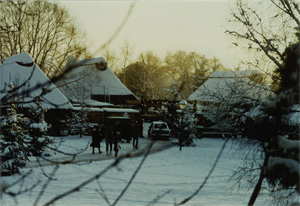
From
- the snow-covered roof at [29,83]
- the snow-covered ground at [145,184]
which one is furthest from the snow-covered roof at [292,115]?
the snow-covered ground at [145,184]

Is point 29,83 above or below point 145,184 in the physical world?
above

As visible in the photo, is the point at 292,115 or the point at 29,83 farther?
the point at 292,115

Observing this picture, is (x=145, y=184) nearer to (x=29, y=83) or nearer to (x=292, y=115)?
(x=292, y=115)

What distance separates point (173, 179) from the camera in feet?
42.1

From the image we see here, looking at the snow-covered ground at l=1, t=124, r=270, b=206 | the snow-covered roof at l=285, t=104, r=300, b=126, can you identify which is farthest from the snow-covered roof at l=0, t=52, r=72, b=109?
the snow-covered roof at l=285, t=104, r=300, b=126

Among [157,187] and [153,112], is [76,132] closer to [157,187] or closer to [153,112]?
[153,112]

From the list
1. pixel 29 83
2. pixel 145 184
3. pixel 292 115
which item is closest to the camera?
pixel 29 83

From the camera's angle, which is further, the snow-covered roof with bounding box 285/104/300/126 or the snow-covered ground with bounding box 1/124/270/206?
the snow-covered ground with bounding box 1/124/270/206

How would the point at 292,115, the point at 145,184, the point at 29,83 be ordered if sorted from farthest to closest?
1. the point at 145,184
2. the point at 292,115
3. the point at 29,83

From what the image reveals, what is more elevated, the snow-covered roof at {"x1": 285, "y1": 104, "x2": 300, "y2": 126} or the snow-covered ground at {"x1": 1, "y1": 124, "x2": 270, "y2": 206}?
the snow-covered roof at {"x1": 285, "y1": 104, "x2": 300, "y2": 126}

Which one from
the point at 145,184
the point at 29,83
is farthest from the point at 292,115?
the point at 145,184

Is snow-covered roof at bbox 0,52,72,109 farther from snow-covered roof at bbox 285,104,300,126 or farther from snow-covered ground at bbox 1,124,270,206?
snow-covered roof at bbox 285,104,300,126

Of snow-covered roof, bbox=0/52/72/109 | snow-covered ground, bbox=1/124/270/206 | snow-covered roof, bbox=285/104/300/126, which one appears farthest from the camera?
snow-covered ground, bbox=1/124/270/206

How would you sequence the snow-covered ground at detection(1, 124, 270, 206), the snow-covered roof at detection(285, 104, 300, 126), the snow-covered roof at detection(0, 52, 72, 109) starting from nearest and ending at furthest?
the snow-covered roof at detection(0, 52, 72, 109), the snow-covered roof at detection(285, 104, 300, 126), the snow-covered ground at detection(1, 124, 270, 206)
